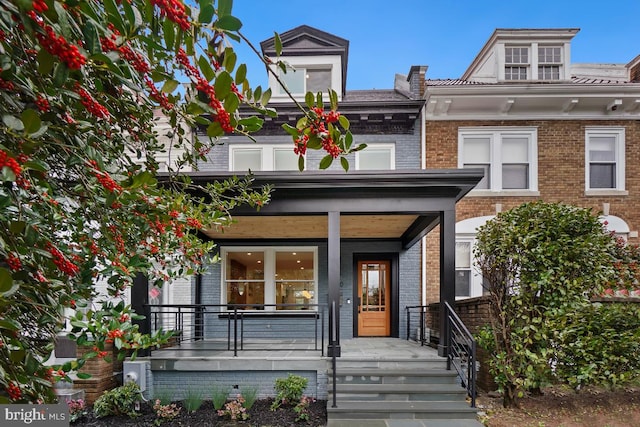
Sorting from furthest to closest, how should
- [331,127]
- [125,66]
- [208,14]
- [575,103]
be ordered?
1. [575,103]
2. [331,127]
3. [125,66]
4. [208,14]

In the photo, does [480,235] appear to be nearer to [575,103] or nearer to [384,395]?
[384,395]

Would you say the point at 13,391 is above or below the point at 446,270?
above

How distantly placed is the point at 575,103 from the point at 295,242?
7655 millimetres

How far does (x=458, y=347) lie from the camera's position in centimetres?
565

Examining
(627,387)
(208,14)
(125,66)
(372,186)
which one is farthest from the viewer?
(372,186)

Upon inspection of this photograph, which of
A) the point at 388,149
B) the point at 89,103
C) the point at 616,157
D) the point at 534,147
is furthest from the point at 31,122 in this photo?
the point at 616,157

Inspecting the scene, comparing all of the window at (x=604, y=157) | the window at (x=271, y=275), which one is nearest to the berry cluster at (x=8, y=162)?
the window at (x=271, y=275)

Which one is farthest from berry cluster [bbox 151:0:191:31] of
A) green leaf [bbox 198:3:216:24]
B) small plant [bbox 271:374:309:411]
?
small plant [bbox 271:374:309:411]

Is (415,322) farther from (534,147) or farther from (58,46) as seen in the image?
(58,46)

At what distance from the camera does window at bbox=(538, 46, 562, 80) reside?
371 inches

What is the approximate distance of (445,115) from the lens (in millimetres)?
8953

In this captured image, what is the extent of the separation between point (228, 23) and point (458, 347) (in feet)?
19.1

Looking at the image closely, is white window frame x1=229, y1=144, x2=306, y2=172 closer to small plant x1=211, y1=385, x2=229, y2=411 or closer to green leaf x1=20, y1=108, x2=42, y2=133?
small plant x1=211, y1=385, x2=229, y2=411

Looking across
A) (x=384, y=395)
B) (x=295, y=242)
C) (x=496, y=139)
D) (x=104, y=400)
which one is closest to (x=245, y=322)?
(x=295, y=242)
